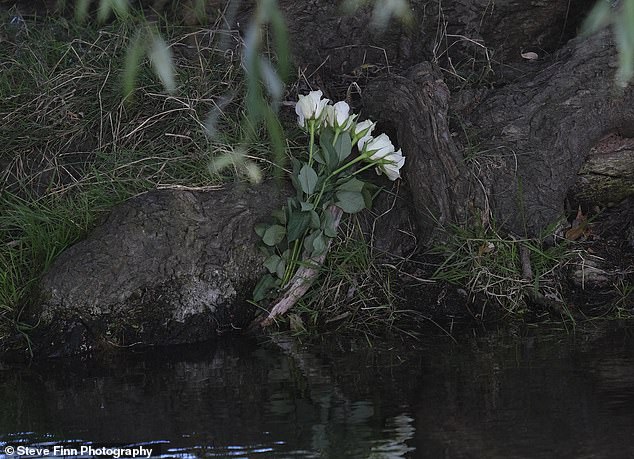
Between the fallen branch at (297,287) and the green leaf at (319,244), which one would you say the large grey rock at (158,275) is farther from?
the green leaf at (319,244)

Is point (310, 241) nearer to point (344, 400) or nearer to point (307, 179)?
point (307, 179)

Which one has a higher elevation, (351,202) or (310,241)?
(351,202)

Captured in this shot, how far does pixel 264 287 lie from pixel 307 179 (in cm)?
48

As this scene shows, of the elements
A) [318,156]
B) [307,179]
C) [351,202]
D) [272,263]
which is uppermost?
[318,156]

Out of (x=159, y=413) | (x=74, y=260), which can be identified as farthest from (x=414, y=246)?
(x=159, y=413)

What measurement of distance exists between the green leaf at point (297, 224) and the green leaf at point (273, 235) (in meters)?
0.04

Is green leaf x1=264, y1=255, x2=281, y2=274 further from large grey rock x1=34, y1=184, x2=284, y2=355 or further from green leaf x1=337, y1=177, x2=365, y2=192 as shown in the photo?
green leaf x1=337, y1=177, x2=365, y2=192

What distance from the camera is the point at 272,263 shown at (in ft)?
12.6

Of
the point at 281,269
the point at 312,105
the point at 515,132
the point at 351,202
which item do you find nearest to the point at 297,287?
the point at 281,269

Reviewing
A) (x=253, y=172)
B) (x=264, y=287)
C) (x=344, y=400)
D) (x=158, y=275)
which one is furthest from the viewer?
(x=253, y=172)

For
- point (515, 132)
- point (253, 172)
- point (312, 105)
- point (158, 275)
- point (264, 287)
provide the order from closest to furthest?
point (158, 275) → point (264, 287) → point (312, 105) → point (253, 172) → point (515, 132)

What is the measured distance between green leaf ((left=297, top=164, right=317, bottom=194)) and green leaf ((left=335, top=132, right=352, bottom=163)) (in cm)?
15

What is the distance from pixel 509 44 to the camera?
514 cm

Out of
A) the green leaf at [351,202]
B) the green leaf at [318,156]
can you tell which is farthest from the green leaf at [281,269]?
the green leaf at [318,156]
